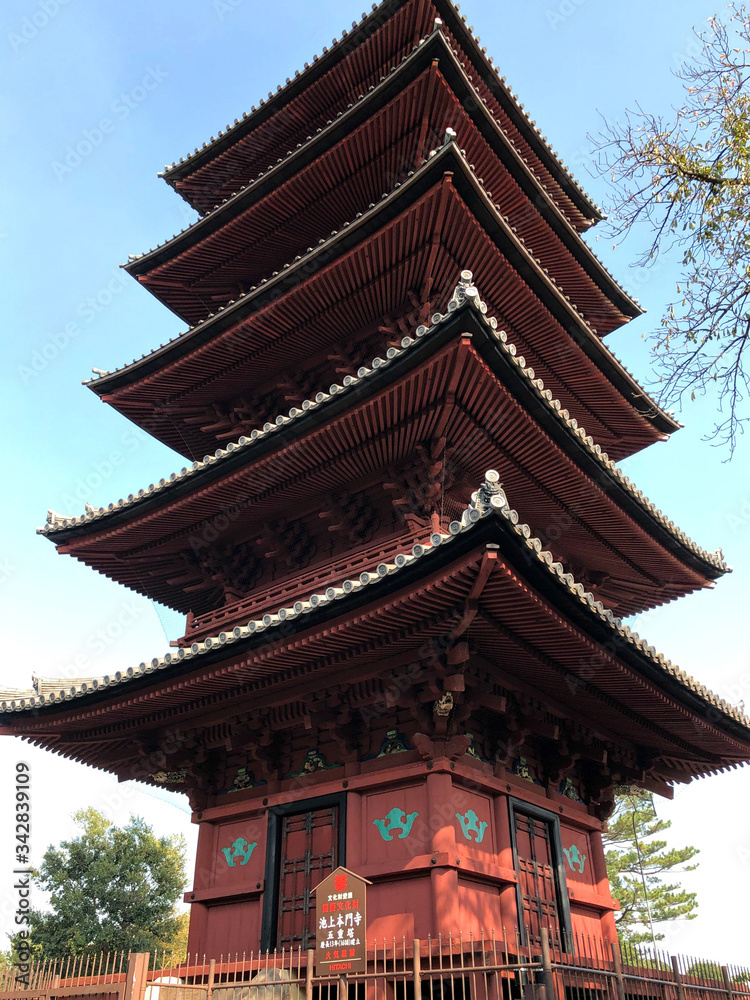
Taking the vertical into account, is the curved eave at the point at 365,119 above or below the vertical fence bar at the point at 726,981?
above

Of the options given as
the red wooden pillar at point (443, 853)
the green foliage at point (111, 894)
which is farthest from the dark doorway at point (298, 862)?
the green foliage at point (111, 894)

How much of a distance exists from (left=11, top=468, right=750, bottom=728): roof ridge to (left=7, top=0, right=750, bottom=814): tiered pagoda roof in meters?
0.05

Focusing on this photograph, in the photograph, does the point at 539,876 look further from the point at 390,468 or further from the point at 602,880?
the point at 390,468

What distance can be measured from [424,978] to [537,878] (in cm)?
272

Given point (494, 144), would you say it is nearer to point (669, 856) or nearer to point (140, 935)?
point (140, 935)

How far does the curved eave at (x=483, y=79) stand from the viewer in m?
16.5

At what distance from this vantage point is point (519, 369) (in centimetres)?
1127

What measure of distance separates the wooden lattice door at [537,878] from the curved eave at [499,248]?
8.90 metres

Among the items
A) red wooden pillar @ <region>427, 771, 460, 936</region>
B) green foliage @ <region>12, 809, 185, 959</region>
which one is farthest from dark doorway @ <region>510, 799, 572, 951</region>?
green foliage @ <region>12, 809, 185, 959</region>

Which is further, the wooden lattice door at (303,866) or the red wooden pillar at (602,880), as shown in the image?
the red wooden pillar at (602,880)

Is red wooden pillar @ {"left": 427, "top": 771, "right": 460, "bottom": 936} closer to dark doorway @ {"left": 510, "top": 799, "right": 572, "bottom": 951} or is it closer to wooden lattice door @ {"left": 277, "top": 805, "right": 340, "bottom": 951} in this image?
dark doorway @ {"left": 510, "top": 799, "right": 572, "bottom": 951}

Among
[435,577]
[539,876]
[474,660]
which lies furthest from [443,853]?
[435,577]

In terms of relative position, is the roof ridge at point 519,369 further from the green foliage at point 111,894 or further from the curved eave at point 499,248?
the green foliage at point 111,894

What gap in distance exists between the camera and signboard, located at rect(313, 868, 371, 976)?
815cm
